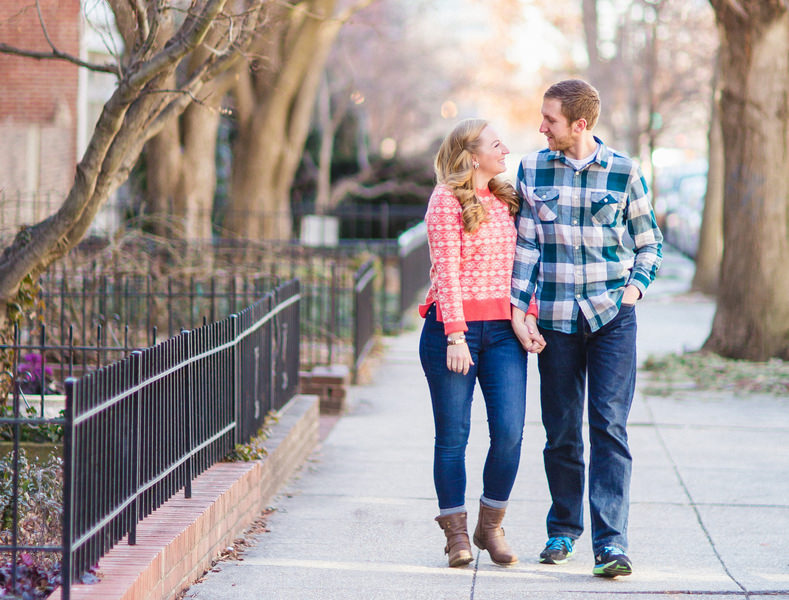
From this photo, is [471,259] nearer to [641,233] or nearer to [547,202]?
[547,202]

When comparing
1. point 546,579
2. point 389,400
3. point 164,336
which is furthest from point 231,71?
point 546,579

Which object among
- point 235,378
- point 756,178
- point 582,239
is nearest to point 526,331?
point 582,239

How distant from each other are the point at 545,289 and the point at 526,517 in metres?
1.62

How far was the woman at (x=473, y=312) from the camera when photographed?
452cm

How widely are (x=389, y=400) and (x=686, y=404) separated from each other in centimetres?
244

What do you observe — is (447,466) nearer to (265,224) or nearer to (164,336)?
(164,336)

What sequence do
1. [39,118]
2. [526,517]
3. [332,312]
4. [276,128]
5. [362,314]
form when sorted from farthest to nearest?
[39,118]
[276,128]
[362,314]
[332,312]
[526,517]

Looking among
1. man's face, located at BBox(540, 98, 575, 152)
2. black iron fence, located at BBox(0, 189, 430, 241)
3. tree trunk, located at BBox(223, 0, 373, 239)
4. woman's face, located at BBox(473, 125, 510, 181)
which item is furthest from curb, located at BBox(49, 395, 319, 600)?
tree trunk, located at BBox(223, 0, 373, 239)

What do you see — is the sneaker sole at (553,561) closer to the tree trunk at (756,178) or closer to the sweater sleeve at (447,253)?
the sweater sleeve at (447,253)

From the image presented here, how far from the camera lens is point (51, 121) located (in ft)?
55.5

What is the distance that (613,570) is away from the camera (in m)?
4.56

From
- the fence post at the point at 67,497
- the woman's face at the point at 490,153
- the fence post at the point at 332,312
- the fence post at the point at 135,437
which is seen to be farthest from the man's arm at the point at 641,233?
the fence post at the point at 332,312

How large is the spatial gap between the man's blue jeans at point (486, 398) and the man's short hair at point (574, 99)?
2.88 ft

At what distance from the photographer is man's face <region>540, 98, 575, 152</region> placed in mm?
4539
